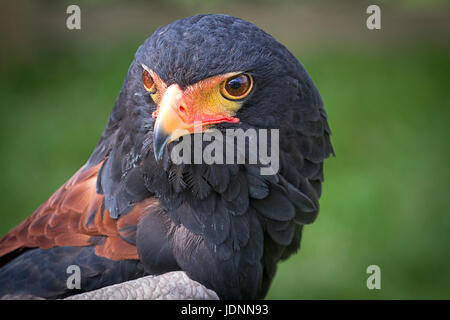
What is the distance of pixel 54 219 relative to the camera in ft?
8.09

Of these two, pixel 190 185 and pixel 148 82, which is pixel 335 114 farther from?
pixel 148 82

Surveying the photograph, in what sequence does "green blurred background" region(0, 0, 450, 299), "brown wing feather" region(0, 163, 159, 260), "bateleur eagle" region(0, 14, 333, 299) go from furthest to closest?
1. "green blurred background" region(0, 0, 450, 299)
2. "brown wing feather" region(0, 163, 159, 260)
3. "bateleur eagle" region(0, 14, 333, 299)

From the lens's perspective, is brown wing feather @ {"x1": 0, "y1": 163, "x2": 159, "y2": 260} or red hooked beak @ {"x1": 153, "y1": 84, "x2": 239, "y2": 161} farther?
brown wing feather @ {"x1": 0, "y1": 163, "x2": 159, "y2": 260}

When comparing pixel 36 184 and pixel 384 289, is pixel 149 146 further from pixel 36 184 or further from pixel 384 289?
pixel 36 184

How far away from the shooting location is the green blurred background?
4.84 m

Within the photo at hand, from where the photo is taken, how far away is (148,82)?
Answer: 225cm

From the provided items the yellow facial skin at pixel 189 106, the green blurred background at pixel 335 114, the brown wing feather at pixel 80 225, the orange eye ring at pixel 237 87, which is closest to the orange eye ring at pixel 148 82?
the yellow facial skin at pixel 189 106

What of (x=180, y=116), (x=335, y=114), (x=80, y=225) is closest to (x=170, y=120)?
(x=180, y=116)

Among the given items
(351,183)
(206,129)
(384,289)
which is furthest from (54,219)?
(351,183)

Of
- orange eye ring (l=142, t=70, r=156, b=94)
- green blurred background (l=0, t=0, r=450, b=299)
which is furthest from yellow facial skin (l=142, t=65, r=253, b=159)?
green blurred background (l=0, t=0, r=450, b=299)

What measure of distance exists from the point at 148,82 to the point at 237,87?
14.5 inches

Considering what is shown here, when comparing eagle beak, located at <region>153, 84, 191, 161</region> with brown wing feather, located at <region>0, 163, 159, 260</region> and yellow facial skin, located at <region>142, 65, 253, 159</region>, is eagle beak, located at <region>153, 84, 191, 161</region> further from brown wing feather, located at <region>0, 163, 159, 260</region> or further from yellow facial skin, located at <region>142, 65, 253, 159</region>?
brown wing feather, located at <region>0, 163, 159, 260</region>

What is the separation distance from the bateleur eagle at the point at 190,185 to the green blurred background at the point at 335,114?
2410mm

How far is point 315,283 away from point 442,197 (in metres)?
1.60
